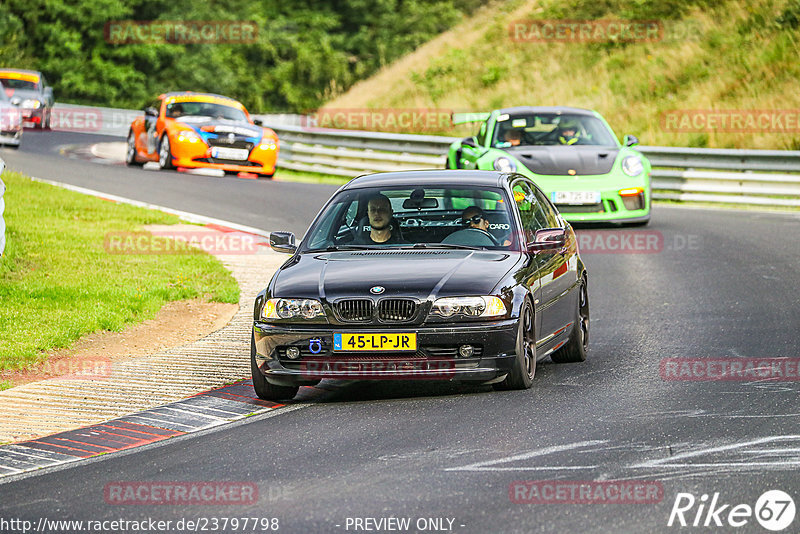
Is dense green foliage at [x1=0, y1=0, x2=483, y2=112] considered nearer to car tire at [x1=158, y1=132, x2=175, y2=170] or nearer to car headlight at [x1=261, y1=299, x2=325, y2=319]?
car tire at [x1=158, y1=132, x2=175, y2=170]

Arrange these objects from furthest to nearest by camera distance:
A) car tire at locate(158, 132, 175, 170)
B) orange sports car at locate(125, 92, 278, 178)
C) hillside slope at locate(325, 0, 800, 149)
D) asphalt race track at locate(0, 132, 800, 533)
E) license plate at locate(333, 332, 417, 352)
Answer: hillside slope at locate(325, 0, 800, 149)
car tire at locate(158, 132, 175, 170)
orange sports car at locate(125, 92, 278, 178)
license plate at locate(333, 332, 417, 352)
asphalt race track at locate(0, 132, 800, 533)

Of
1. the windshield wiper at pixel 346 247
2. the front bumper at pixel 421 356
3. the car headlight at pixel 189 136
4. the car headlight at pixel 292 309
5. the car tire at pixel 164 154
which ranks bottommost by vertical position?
the car tire at pixel 164 154

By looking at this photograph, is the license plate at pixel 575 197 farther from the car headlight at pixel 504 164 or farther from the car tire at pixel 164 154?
the car tire at pixel 164 154

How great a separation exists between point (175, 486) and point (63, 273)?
7839 mm

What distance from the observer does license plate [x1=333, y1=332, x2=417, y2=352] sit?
26.6 feet

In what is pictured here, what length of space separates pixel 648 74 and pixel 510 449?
2751 centimetres

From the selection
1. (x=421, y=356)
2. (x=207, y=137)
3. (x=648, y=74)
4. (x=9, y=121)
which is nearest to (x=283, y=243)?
(x=421, y=356)

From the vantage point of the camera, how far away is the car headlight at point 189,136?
25.6 metres

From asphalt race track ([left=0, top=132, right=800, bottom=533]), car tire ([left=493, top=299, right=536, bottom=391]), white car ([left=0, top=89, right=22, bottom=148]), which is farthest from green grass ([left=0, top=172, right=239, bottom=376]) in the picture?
white car ([left=0, top=89, right=22, bottom=148])

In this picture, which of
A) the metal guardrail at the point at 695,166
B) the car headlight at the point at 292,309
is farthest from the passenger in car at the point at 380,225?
the metal guardrail at the point at 695,166

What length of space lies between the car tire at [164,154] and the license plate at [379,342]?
18472 mm

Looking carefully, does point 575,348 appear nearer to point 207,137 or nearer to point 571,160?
point 571,160

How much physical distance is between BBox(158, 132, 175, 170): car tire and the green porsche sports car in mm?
8659

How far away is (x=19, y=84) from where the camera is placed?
3666cm
